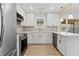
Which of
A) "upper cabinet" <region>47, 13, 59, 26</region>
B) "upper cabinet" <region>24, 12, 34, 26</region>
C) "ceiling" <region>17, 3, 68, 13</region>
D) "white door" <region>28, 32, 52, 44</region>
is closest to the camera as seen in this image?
"ceiling" <region>17, 3, 68, 13</region>

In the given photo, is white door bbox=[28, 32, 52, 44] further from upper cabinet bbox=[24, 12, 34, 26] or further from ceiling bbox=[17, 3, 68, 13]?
ceiling bbox=[17, 3, 68, 13]

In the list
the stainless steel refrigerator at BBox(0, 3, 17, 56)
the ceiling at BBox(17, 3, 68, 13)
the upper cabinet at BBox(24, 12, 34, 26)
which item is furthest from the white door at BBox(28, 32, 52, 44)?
the stainless steel refrigerator at BBox(0, 3, 17, 56)

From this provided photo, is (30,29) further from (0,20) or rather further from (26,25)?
(0,20)

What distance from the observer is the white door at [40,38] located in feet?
27.9

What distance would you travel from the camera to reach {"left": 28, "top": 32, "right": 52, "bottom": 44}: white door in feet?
27.9

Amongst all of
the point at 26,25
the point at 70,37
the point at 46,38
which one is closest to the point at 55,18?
the point at 46,38

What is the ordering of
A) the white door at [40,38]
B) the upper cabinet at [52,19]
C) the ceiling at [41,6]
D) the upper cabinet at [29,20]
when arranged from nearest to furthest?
the ceiling at [41,6] < the white door at [40,38] < the upper cabinet at [29,20] < the upper cabinet at [52,19]

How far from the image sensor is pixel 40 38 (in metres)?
8.59

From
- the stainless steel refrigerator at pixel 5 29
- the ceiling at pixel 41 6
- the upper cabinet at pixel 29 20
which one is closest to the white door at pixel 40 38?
the upper cabinet at pixel 29 20

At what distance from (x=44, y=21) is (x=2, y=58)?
28.6 ft

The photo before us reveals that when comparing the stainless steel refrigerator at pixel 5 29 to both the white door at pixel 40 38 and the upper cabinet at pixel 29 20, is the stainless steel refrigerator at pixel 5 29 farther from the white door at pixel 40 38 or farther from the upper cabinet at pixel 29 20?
the upper cabinet at pixel 29 20

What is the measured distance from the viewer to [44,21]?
951 cm

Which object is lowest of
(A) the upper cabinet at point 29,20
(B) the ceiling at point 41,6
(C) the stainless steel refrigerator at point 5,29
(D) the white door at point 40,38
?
(D) the white door at point 40,38

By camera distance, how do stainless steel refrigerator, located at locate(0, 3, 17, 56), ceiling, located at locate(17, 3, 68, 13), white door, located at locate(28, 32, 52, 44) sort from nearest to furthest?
1. stainless steel refrigerator, located at locate(0, 3, 17, 56)
2. ceiling, located at locate(17, 3, 68, 13)
3. white door, located at locate(28, 32, 52, 44)
